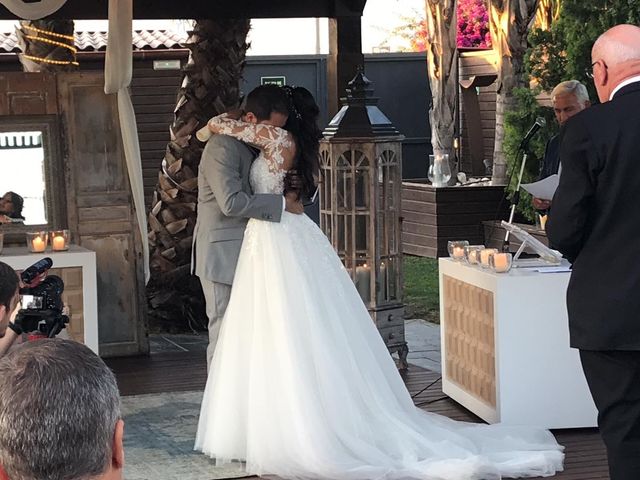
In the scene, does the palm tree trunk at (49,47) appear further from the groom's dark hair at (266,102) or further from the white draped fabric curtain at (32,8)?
the groom's dark hair at (266,102)

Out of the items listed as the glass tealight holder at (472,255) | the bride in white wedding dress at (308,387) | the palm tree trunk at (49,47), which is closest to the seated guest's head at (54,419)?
the bride in white wedding dress at (308,387)

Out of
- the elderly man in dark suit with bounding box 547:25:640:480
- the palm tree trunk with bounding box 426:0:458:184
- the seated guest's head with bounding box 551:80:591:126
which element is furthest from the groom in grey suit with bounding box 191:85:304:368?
the palm tree trunk with bounding box 426:0:458:184

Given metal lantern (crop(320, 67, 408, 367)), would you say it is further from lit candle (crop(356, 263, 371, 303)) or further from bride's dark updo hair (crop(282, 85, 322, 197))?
bride's dark updo hair (crop(282, 85, 322, 197))

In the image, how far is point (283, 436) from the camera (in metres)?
5.03

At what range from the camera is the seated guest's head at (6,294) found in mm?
3305

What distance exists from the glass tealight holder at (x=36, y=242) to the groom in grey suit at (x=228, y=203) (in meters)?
1.34

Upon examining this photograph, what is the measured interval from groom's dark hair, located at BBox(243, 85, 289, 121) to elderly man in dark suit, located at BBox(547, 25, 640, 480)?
2.01m

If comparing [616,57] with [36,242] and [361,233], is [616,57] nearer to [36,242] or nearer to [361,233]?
[361,233]

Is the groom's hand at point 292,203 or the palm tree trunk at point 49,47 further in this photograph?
the palm tree trunk at point 49,47

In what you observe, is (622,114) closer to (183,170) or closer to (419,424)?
(419,424)

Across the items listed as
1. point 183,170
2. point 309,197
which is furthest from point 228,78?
point 309,197

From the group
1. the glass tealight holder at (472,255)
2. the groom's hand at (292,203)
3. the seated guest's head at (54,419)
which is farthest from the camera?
the glass tealight holder at (472,255)

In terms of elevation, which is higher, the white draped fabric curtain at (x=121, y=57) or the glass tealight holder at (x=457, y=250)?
the white draped fabric curtain at (x=121, y=57)

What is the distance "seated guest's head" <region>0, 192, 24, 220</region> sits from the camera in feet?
23.6
